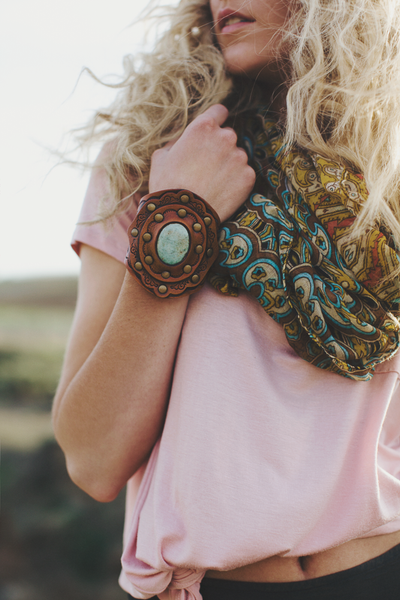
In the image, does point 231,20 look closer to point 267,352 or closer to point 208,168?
point 208,168

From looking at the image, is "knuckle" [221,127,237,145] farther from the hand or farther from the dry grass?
the dry grass

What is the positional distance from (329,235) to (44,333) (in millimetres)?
4429

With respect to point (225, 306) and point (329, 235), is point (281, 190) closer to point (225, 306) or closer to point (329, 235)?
point (329, 235)

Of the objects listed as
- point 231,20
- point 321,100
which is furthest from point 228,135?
point 231,20

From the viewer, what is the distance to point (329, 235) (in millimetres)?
920

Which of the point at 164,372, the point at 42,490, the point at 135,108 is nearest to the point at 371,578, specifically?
the point at 164,372

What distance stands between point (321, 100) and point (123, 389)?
810 mm

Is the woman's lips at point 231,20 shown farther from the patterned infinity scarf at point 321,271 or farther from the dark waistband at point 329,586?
the dark waistband at point 329,586

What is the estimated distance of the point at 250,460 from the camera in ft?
2.81

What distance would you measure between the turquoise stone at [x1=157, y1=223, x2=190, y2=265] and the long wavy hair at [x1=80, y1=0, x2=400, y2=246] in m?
0.22

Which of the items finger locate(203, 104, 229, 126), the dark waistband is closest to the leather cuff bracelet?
finger locate(203, 104, 229, 126)

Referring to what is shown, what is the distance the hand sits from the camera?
37.2 inches

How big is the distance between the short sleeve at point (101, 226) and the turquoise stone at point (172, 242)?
0.66ft

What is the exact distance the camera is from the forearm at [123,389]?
0.92 meters
